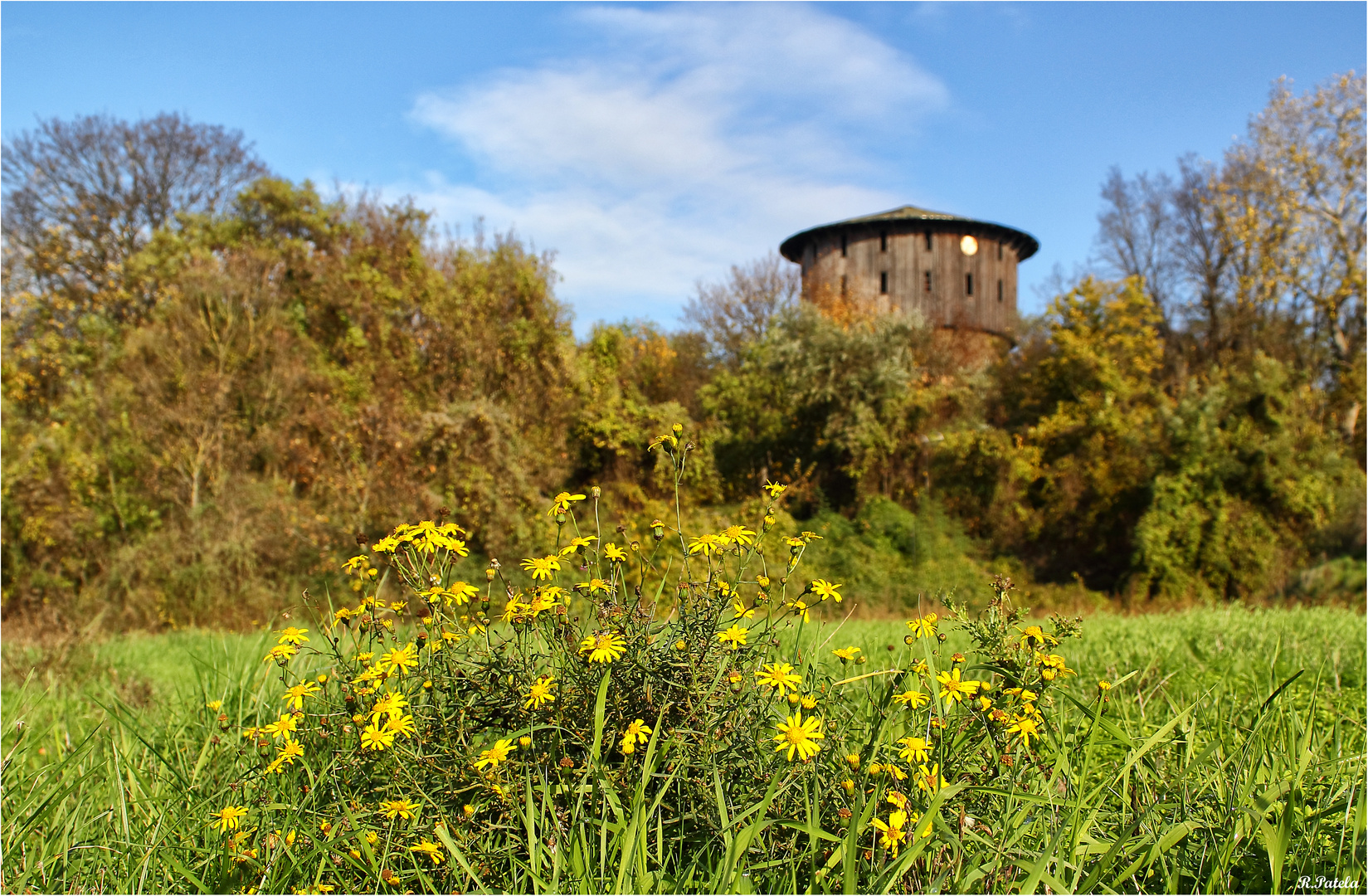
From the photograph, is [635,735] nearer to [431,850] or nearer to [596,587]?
[596,587]

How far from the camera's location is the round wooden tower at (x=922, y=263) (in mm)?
27422

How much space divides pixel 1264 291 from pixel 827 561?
1302 cm

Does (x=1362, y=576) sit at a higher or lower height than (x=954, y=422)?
lower

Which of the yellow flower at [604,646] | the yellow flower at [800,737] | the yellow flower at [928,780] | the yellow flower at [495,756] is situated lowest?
the yellow flower at [928,780]

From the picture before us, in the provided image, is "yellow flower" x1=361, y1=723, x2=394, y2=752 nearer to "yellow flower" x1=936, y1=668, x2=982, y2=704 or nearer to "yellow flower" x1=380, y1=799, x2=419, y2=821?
"yellow flower" x1=380, y1=799, x2=419, y2=821

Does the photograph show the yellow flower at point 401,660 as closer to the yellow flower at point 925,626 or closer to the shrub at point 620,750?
the shrub at point 620,750

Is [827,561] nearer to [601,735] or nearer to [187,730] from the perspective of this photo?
Result: [187,730]

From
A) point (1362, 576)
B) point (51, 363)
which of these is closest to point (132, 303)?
point (51, 363)

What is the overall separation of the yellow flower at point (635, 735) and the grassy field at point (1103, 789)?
0.28 m

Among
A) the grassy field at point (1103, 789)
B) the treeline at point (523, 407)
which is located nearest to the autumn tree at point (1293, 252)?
the treeline at point (523, 407)

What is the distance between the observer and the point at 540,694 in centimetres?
204

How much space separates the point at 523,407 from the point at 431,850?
14062 mm

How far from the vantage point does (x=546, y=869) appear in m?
2.12

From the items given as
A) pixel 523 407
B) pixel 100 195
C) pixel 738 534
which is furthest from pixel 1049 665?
pixel 100 195
